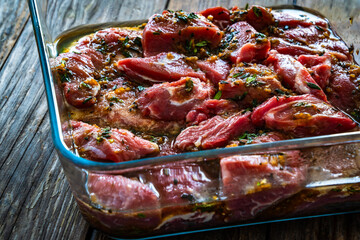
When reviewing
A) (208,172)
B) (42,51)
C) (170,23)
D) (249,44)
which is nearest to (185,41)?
(170,23)

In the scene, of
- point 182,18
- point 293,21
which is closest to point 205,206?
point 182,18

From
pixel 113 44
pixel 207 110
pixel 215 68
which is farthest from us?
pixel 113 44

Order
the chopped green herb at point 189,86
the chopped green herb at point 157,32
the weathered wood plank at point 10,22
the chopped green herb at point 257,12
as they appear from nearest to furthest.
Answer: the chopped green herb at point 189,86
the chopped green herb at point 157,32
the chopped green herb at point 257,12
the weathered wood plank at point 10,22

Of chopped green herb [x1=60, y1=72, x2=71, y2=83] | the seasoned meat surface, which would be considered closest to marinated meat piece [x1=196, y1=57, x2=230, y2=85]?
the seasoned meat surface

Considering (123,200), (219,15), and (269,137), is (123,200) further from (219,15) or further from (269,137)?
(219,15)

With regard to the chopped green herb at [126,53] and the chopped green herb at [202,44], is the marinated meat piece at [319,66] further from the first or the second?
the chopped green herb at [126,53]

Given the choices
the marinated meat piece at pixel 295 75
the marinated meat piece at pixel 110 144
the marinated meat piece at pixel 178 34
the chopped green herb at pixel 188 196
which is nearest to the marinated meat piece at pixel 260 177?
the chopped green herb at pixel 188 196
